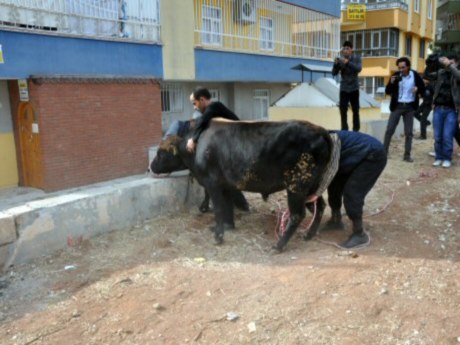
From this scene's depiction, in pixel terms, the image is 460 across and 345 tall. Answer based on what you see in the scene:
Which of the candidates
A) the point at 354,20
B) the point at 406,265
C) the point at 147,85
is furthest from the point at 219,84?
the point at 354,20

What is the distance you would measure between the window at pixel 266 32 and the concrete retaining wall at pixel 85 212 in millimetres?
9731

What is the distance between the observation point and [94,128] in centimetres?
790

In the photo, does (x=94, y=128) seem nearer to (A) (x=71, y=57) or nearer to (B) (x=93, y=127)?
(B) (x=93, y=127)

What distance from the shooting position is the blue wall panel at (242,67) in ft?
37.9

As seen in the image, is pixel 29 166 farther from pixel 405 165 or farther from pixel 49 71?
pixel 405 165

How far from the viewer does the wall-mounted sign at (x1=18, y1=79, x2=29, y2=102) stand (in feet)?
23.9

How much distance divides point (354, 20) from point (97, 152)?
24.6 metres

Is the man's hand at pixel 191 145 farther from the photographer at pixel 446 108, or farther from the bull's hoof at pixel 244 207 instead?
the photographer at pixel 446 108

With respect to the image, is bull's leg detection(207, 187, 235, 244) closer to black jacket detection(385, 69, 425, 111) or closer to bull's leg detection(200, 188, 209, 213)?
bull's leg detection(200, 188, 209, 213)

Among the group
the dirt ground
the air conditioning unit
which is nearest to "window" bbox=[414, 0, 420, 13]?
the air conditioning unit

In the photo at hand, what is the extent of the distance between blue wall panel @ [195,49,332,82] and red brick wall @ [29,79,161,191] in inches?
110

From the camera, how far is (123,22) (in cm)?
892

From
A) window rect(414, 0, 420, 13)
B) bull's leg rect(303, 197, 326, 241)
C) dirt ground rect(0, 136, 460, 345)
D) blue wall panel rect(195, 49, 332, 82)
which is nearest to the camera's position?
dirt ground rect(0, 136, 460, 345)

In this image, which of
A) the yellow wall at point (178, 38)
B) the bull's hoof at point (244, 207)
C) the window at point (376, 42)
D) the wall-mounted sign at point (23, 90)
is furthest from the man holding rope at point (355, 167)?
the window at point (376, 42)
